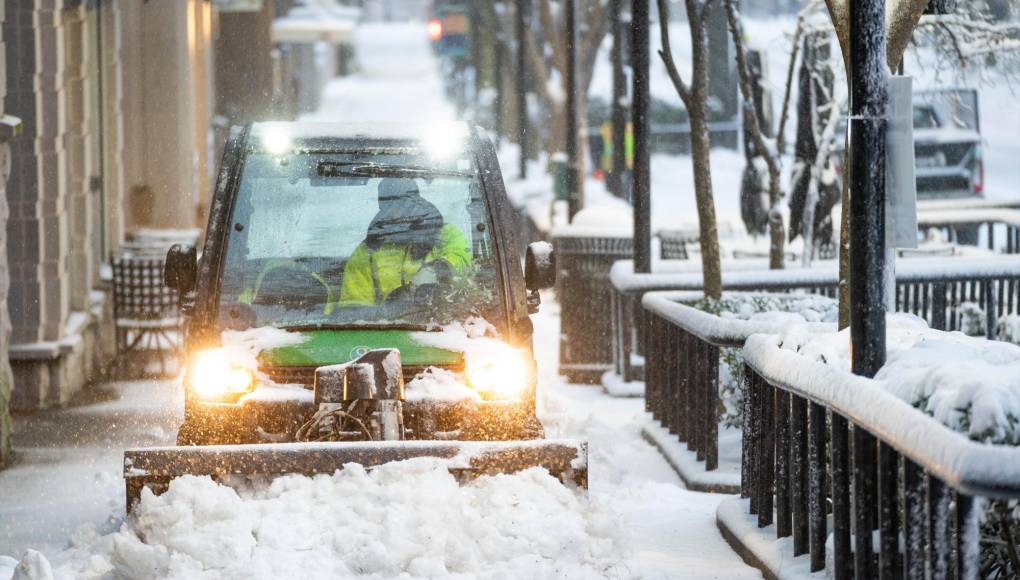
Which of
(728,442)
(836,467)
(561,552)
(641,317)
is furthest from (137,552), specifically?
(641,317)

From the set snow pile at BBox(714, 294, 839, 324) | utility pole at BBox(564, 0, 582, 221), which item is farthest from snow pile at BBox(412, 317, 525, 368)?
utility pole at BBox(564, 0, 582, 221)

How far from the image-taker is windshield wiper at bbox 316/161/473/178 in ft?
26.2

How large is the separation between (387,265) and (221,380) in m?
0.95

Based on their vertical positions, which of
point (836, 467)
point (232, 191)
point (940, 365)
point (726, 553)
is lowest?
point (726, 553)

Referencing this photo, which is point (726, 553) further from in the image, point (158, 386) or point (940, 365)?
point (158, 386)

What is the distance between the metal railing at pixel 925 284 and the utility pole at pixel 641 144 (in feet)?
0.69

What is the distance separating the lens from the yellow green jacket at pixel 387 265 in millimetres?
7895

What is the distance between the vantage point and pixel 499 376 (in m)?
7.54

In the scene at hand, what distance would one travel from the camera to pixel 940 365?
5.81 metres

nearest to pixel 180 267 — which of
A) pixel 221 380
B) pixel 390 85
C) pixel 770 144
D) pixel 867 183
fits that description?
pixel 221 380

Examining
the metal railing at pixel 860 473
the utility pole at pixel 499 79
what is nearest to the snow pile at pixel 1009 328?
the metal railing at pixel 860 473

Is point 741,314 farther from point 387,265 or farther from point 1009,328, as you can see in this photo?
point 387,265

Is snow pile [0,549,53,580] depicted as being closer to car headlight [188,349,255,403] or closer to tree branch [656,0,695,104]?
car headlight [188,349,255,403]

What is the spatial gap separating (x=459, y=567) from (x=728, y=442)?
383 centimetres
